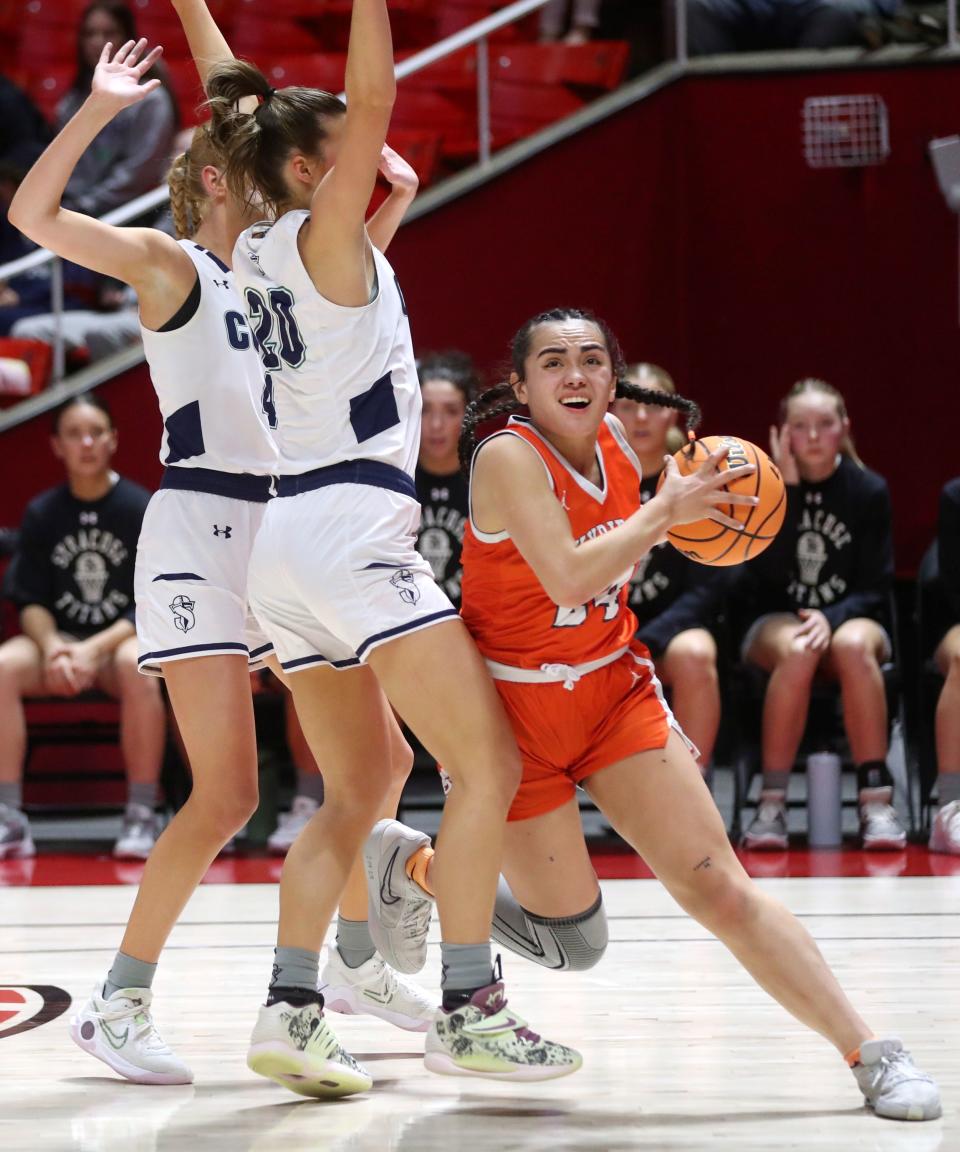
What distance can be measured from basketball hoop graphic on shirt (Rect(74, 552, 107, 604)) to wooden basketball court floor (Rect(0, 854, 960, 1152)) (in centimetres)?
170

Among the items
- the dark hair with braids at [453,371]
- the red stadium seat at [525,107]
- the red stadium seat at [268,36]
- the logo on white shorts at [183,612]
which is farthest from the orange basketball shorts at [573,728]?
the red stadium seat at [268,36]

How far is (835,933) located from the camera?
496 centimetres

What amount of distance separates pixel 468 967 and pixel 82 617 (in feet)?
13.2

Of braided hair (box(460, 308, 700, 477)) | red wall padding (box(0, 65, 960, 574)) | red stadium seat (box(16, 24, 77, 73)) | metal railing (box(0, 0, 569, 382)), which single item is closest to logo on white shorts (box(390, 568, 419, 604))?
braided hair (box(460, 308, 700, 477))

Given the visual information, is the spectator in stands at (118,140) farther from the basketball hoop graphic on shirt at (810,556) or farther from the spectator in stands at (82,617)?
the basketball hoop graphic on shirt at (810,556)

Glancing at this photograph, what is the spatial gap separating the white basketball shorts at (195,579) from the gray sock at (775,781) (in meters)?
3.08

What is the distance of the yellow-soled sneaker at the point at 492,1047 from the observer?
319 cm

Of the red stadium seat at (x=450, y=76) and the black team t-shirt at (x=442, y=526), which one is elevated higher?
the red stadium seat at (x=450, y=76)

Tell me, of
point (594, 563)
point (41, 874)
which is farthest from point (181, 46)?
point (594, 563)

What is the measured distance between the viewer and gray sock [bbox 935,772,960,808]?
6336 mm

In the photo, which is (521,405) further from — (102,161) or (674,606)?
(102,161)

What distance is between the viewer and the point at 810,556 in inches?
266

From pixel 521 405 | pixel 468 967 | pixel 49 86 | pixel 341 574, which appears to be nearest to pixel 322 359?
pixel 341 574

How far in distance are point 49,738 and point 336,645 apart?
379 centimetres
